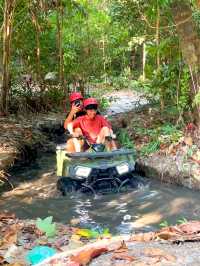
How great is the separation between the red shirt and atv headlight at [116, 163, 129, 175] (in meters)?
1.05

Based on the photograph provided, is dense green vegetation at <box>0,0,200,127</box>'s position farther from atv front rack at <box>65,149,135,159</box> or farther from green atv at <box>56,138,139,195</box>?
green atv at <box>56,138,139,195</box>

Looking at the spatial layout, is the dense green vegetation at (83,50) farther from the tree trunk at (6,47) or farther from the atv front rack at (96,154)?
the atv front rack at (96,154)

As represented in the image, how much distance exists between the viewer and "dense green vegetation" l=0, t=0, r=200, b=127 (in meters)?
10.5

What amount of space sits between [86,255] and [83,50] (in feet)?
46.3

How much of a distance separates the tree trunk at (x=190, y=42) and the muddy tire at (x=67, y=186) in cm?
287

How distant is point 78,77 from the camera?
16.2 metres

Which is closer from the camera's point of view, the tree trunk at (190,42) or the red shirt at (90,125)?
the red shirt at (90,125)

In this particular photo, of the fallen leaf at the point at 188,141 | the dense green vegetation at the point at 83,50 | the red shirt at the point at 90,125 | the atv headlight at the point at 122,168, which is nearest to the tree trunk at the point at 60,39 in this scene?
the dense green vegetation at the point at 83,50

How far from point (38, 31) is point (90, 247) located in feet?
36.8

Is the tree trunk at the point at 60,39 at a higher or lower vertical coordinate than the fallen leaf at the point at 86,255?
higher

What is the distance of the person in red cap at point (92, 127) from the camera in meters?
9.63

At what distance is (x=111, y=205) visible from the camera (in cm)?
828

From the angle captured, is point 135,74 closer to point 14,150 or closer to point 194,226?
Result: point 14,150

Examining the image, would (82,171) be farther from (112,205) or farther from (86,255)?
(86,255)
